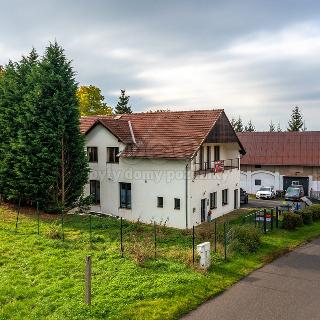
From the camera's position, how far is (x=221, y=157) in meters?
32.3

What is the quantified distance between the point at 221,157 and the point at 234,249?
14.0 meters

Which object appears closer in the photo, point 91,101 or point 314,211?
point 314,211

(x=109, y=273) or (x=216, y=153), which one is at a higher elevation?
(x=216, y=153)

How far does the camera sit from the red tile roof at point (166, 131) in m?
27.3

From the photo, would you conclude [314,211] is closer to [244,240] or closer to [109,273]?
[244,240]

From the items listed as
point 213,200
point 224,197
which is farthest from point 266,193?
point 213,200

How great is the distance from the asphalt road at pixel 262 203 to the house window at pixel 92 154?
14.5m

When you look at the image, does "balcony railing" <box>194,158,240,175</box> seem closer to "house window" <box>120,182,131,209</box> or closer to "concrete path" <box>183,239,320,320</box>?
"house window" <box>120,182,131,209</box>

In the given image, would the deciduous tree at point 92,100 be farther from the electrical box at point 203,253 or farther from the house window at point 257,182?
the electrical box at point 203,253

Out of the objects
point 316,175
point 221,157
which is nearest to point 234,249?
point 221,157

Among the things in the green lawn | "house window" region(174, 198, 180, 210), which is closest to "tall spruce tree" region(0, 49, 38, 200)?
the green lawn

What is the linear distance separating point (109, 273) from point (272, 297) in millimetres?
5956

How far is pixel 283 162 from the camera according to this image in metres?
45.2

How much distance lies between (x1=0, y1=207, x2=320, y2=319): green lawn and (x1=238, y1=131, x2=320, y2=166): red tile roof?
77.1ft
